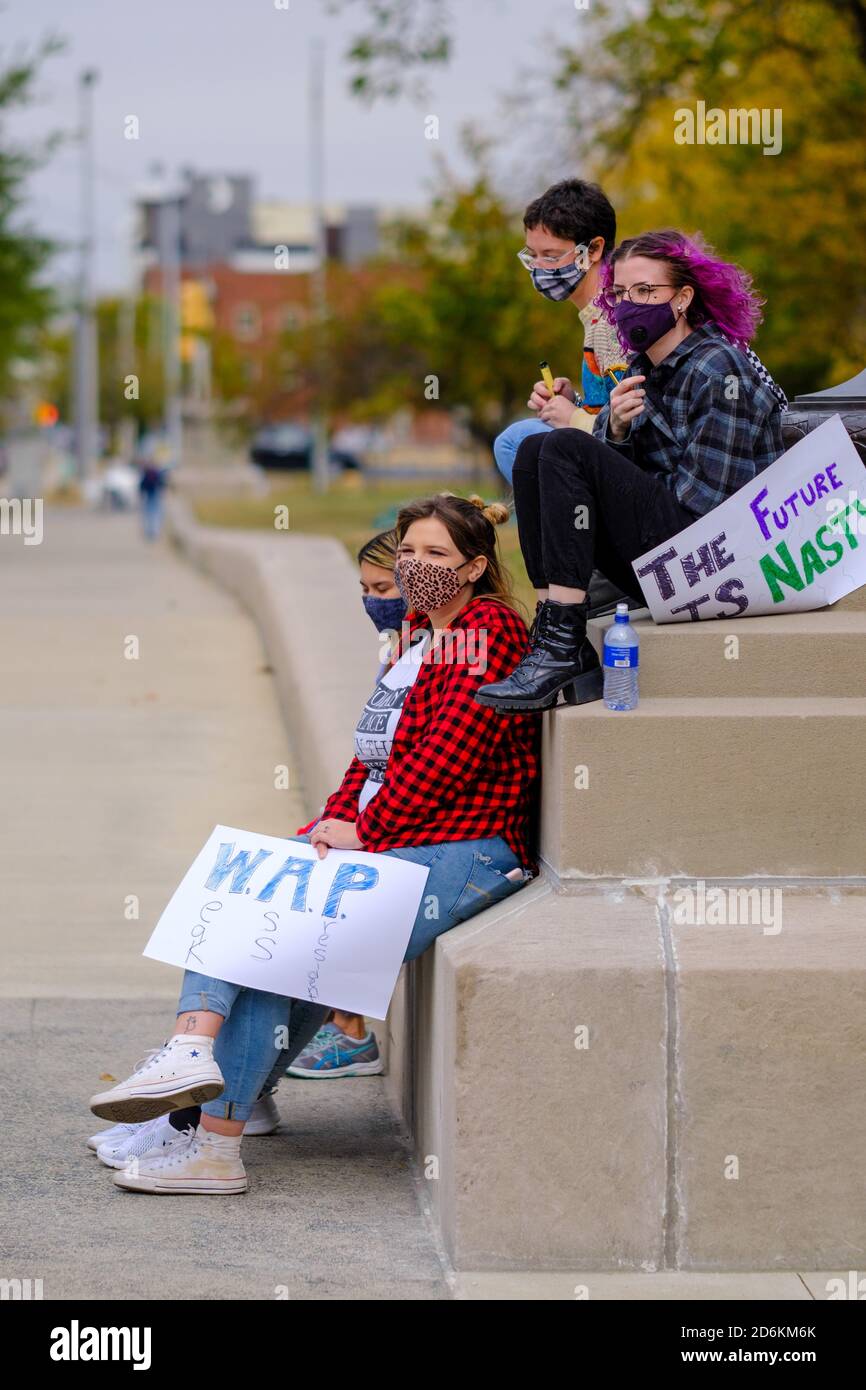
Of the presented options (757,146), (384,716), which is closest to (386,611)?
(384,716)

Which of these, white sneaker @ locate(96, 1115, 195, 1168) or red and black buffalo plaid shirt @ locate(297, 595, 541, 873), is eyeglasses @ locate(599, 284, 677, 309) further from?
white sneaker @ locate(96, 1115, 195, 1168)

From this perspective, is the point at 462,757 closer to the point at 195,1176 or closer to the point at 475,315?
the point at 195,1176

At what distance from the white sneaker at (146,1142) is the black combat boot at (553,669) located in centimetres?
132

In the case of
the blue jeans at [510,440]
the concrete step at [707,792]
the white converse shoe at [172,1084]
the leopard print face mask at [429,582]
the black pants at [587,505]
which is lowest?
the white converse shoe at [172,1084]

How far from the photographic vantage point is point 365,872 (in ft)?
14.3

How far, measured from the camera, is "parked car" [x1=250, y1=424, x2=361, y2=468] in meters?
61.4

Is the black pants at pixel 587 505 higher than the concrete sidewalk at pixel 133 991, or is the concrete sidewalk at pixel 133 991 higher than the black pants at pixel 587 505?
the black pants at pixel 587 505

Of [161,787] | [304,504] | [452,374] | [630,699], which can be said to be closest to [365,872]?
[630,699]

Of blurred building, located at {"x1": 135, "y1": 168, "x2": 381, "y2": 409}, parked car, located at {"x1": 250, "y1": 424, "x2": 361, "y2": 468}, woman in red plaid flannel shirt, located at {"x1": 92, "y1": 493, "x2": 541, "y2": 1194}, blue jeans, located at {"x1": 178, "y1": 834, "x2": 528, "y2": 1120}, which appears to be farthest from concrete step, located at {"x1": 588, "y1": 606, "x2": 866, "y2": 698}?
blurred building, located at {"x1": 135, "y1": 168, "x2": 381, "y2": 409}

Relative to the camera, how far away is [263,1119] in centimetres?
491

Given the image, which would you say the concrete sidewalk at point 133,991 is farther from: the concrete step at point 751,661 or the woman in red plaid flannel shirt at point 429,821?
the concrete step at point 751,661

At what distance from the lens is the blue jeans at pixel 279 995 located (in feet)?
14.3

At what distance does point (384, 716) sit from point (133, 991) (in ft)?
6.52

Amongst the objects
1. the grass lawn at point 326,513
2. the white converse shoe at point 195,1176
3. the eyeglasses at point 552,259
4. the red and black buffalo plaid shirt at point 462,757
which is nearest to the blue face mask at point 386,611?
the red and black buffalo plaid shirt at point 462,757
